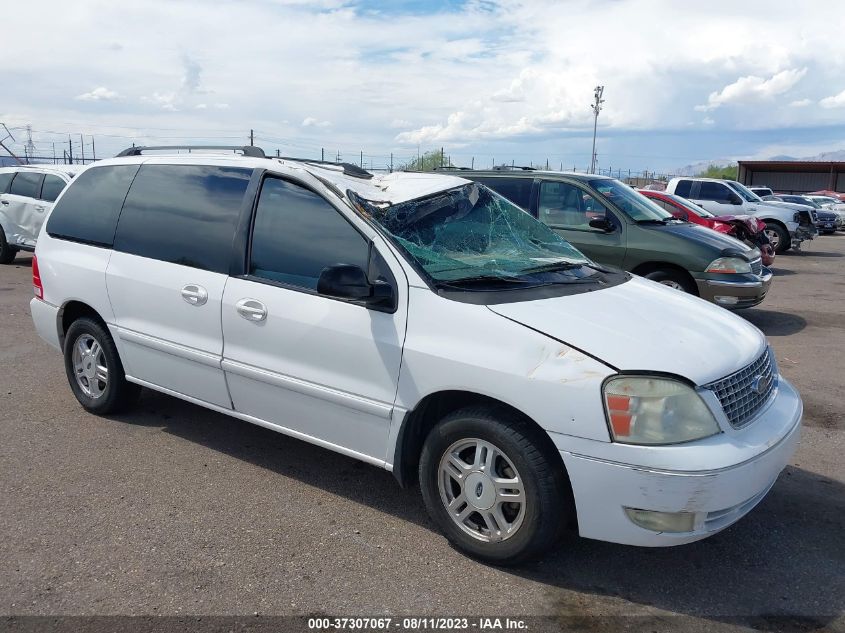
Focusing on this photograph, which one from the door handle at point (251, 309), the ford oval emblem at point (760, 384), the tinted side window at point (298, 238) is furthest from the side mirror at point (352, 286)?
the ford oval emblem at point (760, 384)

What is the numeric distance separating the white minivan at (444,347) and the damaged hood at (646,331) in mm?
13

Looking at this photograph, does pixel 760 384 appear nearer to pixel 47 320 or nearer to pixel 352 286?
pixel 352 286

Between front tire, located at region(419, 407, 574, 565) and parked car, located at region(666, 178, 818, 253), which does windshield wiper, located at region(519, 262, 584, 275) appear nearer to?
front tire, located at region(419, 407, 574, 565)

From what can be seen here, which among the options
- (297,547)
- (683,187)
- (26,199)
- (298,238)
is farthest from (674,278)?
(26,199)

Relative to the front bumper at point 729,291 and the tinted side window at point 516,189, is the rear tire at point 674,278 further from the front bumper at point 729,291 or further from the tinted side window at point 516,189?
the tinted side window at point 516,189

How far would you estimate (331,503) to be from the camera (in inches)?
159

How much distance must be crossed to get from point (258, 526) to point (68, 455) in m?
1.62

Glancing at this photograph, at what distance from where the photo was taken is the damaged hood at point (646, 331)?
312 cm

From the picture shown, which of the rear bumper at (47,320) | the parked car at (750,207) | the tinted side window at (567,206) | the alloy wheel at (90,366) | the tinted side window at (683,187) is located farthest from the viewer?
the parked car at (750,207)

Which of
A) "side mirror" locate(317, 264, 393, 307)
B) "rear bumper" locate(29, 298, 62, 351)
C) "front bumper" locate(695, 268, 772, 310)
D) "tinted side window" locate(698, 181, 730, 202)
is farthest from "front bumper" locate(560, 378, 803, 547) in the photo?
"tinted side window" locate(698, 181, 730, 202)

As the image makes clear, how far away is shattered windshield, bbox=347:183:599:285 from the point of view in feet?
12.3

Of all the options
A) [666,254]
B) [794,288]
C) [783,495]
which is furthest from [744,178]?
[783,495]

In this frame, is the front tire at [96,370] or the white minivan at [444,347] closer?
the white minivan at [444,347]

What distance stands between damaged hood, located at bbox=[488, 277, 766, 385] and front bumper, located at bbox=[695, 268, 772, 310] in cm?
468
